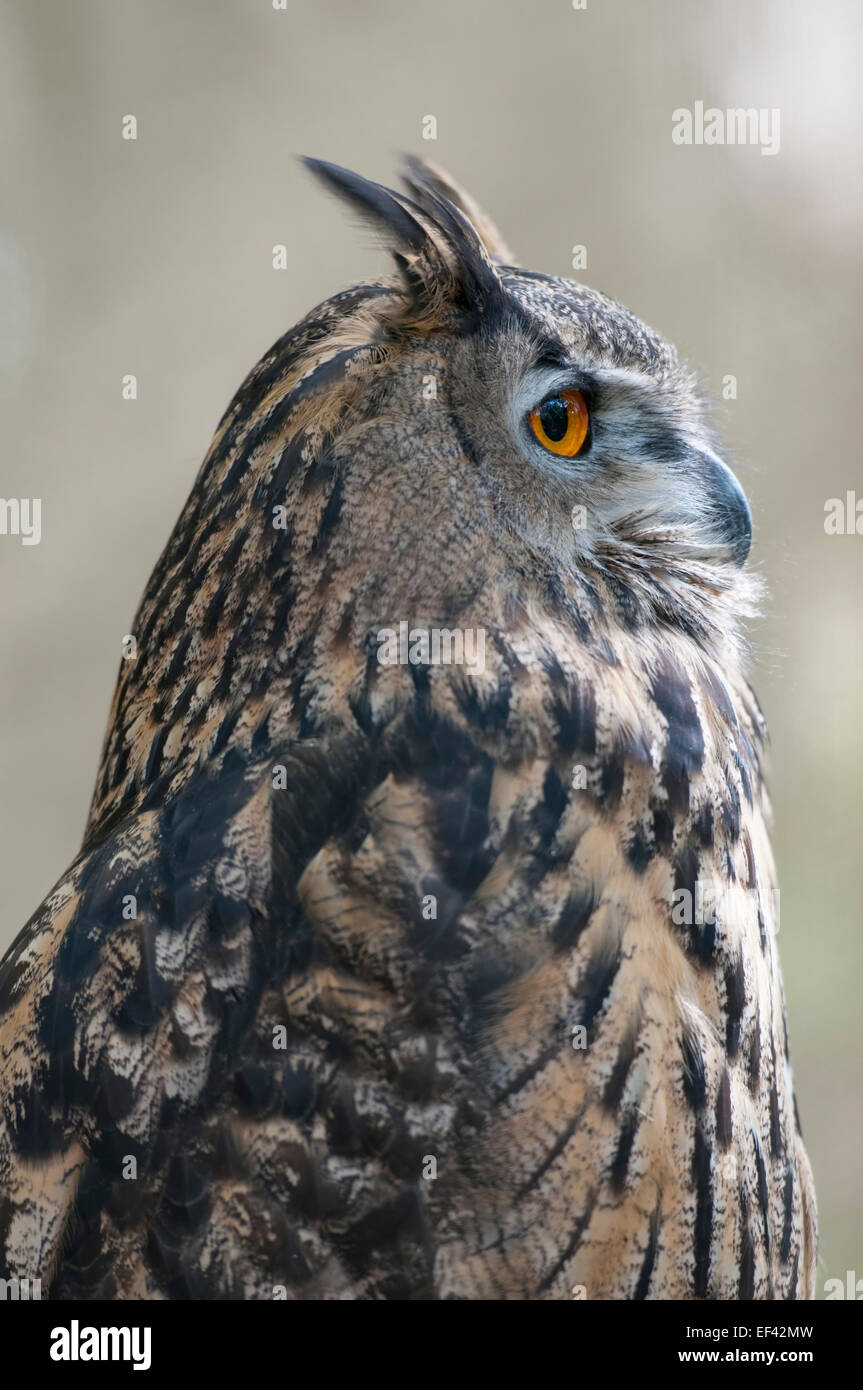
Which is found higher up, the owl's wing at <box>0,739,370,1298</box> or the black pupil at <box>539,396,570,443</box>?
the black pupil at <box>539,396,570,443</box>

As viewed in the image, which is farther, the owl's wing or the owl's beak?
the owl's beak

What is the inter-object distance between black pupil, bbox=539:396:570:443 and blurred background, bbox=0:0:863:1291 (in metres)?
1.95

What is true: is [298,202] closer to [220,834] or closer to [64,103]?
[64,103]

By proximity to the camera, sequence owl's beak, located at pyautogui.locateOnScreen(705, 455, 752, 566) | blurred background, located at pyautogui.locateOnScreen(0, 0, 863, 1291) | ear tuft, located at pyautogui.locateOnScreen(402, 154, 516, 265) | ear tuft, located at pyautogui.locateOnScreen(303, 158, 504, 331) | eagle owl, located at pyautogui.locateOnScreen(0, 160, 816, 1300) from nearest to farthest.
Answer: eagle owl, located at pyautogui.locateOnScreen(0, 160, 816, 1300)
ear tuft, located at pyautogui.locateOnScreen(303, 158, 504, 331)
owl's beak, located at pyautogui.locateOnScreen(705, 455, 752, 566)
ear tuft, located at pyautogui.locateOnScreen(402, 154, 516, 265)
blurred background, located at pyautogui.locateOnScreen(0, 0, 863, 1291)

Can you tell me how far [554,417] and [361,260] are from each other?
90.2 inches

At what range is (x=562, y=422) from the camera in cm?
114

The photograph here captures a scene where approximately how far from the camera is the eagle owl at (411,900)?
0.96 m

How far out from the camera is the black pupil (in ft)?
3.67

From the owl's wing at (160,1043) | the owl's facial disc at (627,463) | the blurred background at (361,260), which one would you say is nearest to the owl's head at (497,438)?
the owl's facial disc at (627,463)

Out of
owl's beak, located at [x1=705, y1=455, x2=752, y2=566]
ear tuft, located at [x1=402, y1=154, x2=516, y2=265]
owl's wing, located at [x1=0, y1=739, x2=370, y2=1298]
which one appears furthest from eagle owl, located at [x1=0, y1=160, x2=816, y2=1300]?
ear tuft, located at [x1=402, y1=154, x2=516, y2=265]

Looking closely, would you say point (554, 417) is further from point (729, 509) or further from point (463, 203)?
point (463, 203)

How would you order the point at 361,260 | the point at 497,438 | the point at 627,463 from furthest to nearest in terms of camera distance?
the point at 361,260
the point at 627,463
the point at 497,438

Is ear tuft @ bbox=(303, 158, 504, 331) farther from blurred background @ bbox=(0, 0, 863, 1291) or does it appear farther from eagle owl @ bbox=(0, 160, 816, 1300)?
blurred background @ bbox=(0, 0, 863, 1291)

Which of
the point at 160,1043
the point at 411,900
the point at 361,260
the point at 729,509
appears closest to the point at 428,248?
the point at 729,509
